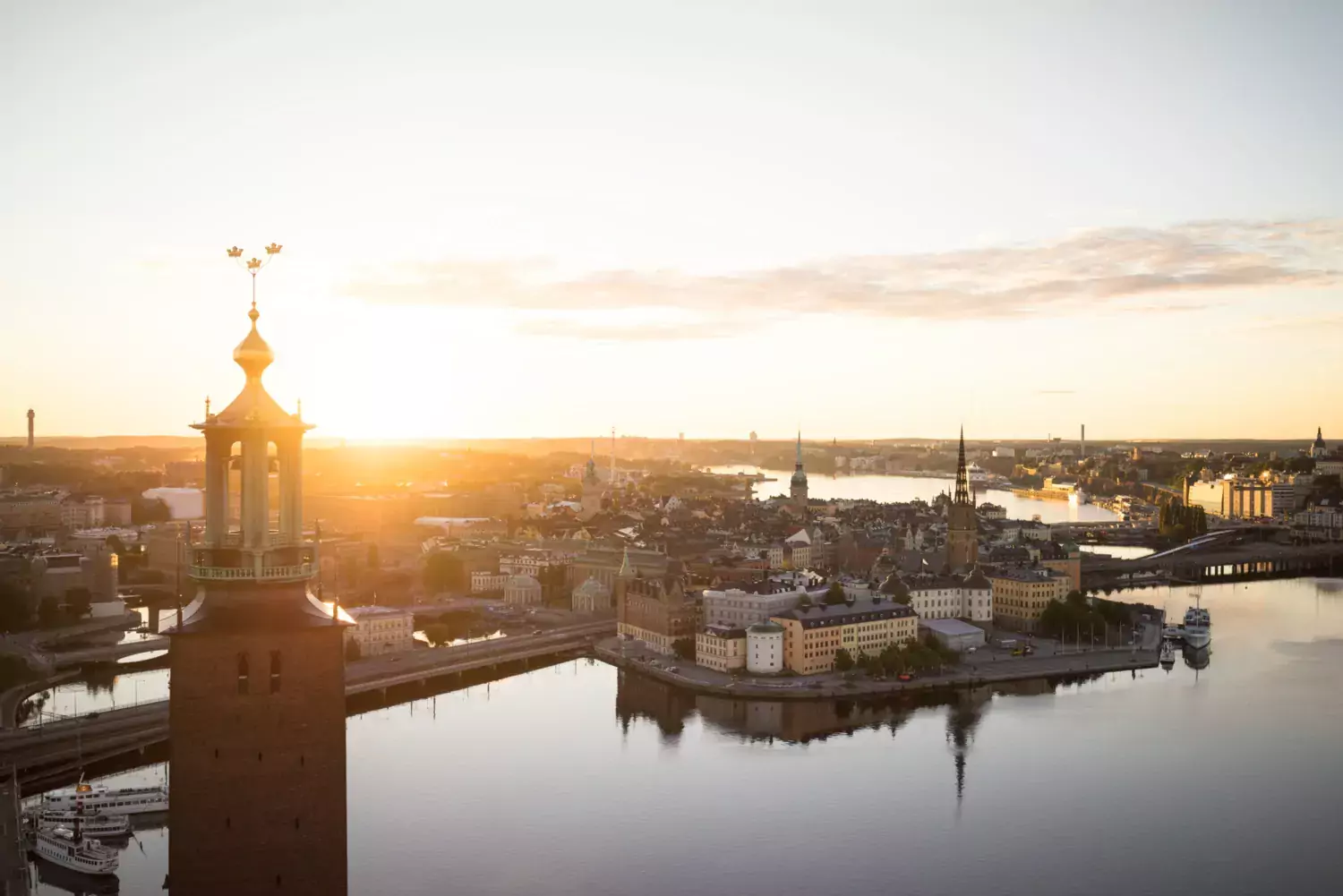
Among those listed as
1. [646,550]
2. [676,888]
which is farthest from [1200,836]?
[646,550]

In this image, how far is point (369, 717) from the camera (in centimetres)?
2100

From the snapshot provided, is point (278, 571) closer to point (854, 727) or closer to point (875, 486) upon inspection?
point (854, 727)

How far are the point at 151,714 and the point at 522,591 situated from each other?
1601cm

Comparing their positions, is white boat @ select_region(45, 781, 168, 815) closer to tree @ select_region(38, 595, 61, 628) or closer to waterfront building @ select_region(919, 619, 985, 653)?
tree @ select_region(38, 595, 61, 628)

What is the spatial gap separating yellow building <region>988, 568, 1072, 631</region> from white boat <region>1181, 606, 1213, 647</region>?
2.93 meters

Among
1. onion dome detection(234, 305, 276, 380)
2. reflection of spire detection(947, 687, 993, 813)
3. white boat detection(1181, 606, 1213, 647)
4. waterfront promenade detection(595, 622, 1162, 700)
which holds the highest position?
onion dome detection(234, 305, 276, 380)

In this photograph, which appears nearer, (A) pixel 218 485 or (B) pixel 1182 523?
(A) pixel 218 485

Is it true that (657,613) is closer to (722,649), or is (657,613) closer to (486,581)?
(722,649)

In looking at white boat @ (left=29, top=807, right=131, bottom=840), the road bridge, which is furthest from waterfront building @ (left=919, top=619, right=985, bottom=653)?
white boat @ (left=29, top=807, right=131, bottom=840)

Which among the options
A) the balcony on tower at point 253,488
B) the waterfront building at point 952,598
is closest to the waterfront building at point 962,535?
the waterfront building at point 952,598

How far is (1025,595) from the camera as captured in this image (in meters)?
30.5

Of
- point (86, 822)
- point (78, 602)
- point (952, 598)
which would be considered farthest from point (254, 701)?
point (78, 602)

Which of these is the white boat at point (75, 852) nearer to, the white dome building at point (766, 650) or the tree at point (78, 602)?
the white dome building at point (766, 650)

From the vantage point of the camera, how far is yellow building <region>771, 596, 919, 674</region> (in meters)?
24.7
